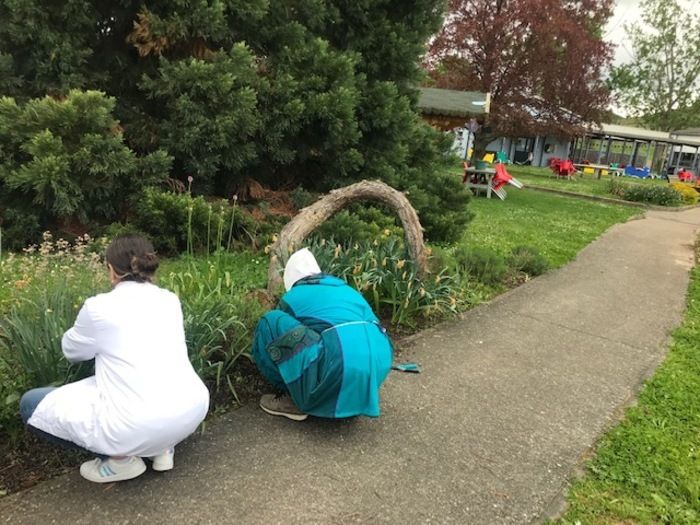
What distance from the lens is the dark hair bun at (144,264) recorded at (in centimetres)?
258

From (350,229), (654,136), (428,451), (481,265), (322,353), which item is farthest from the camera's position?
(654,136)

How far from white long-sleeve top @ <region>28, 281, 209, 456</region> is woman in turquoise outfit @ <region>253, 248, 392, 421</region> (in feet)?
2.48

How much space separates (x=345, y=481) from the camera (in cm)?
291

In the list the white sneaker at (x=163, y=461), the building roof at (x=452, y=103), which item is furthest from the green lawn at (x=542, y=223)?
the white sneaker at (x=163, y=461)

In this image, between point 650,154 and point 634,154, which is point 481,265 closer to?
point 634,154

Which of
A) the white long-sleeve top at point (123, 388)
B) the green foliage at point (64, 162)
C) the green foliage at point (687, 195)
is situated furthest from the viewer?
the green foliage at point (687, 195)

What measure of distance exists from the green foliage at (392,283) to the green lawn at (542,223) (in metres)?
3.70

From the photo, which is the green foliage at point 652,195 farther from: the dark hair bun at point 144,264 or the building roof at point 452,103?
the dark hair bun at point 144,264

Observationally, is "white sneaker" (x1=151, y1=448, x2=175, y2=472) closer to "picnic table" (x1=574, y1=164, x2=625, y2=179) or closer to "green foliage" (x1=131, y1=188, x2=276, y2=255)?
"green foliage" (x1=131, y1=188, x2=276, y2=255)

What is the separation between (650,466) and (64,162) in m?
5.61

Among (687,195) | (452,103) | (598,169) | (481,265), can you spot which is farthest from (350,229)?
(598,169)

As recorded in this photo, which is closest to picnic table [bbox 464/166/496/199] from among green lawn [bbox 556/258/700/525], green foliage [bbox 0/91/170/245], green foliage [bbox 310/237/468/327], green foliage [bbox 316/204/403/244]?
green foliage [bbox 316/204/403/244]

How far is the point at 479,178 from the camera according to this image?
18375mm

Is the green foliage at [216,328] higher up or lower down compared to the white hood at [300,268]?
lower down
